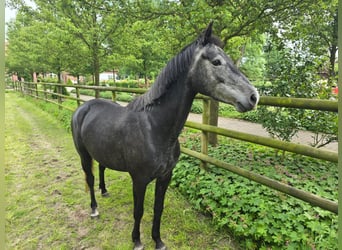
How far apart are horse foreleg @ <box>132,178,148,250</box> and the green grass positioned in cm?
9

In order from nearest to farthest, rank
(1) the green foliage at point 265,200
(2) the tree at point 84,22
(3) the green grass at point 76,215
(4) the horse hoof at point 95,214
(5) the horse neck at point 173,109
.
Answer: (5) the horse neck at point 173,109, (1) the green foliage at point 265,200, (3) the green grass at point 76,215, (4) the horse hoof at point 95,214, (2) the tree at point 84,22

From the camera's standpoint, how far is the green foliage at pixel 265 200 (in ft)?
5.73

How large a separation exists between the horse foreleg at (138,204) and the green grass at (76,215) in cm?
9

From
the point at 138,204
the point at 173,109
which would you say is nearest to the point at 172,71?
the point at 173,109

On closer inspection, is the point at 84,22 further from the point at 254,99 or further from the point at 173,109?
the point at 254,99

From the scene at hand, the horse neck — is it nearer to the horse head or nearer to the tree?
the horse head

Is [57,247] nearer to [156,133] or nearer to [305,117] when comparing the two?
[156,133]

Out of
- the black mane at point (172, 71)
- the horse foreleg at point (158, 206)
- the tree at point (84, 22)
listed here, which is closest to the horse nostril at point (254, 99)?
the black mane at point (172, 71)

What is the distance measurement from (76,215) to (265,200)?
6.30 feet

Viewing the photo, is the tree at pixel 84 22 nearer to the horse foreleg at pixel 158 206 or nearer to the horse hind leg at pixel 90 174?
the horse hind leg at pixel 90 174

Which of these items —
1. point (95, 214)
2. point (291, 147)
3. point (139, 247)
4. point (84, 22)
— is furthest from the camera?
point (84, 22)

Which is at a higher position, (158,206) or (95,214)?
(158,206)

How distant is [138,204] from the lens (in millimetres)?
1866

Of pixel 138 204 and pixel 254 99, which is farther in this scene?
pixel 138 204
